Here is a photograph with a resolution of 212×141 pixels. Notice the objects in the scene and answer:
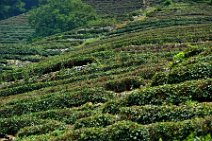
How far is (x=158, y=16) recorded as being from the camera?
349 feet

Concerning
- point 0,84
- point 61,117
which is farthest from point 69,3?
point 61,117

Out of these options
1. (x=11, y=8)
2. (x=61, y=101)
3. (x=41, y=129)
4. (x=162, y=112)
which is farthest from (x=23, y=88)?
(x=11, y=8)

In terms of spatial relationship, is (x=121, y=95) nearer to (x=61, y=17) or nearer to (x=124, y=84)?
(x=124, y=84)

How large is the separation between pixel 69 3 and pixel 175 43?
306 feet

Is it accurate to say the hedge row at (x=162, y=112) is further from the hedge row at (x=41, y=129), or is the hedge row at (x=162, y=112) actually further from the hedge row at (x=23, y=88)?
the hedge row at (x=23, y=88)

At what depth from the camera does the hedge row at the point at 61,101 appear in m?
36.0

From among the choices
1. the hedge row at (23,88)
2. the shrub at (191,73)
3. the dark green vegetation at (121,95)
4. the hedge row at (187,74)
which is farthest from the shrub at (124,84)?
the hedge row at (23,88)

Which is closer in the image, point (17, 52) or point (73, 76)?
point (73, 76)

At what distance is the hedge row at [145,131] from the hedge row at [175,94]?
424 cm

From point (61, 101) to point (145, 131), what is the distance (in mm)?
15470

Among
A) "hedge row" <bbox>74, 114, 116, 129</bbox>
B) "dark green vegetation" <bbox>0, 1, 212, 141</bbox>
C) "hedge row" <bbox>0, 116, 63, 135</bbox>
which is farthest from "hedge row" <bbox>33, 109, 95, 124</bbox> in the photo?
"hedge row" <bbox>74, 114, 116, 129</bbox>

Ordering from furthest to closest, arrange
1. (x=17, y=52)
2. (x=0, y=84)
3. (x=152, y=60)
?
1. (x=17, y=52)
2. (x=0, y=84)
3. (x=152, y=60)

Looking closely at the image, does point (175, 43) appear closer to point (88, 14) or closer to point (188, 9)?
point (188, 9)

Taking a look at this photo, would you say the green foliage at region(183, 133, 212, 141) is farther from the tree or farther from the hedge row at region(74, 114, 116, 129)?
the tree
